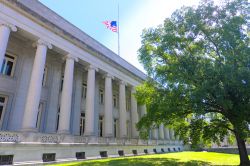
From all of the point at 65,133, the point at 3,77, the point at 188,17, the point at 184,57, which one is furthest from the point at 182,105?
the point at 3,77

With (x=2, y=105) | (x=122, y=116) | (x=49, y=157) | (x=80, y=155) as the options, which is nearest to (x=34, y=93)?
(x=2, y=105)

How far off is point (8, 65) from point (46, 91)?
412 centimetres

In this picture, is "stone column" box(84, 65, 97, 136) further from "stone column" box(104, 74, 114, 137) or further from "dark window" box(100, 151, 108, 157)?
"stone column" box(104, 74, 114, 137)

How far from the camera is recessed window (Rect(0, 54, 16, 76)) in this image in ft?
57.9

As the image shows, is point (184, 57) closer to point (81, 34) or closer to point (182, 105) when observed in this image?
point (182, 105)

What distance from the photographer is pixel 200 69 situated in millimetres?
13242

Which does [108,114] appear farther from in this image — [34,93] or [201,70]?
[201,70]

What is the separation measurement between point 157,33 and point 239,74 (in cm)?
744

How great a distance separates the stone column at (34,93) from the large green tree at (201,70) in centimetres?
837

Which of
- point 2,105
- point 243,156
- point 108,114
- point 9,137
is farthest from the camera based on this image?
point 108,114

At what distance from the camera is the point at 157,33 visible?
55.5 feet

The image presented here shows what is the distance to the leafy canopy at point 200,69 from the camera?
12.3 m

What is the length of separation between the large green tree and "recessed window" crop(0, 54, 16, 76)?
11405mm

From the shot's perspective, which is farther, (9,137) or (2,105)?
(2,105)
